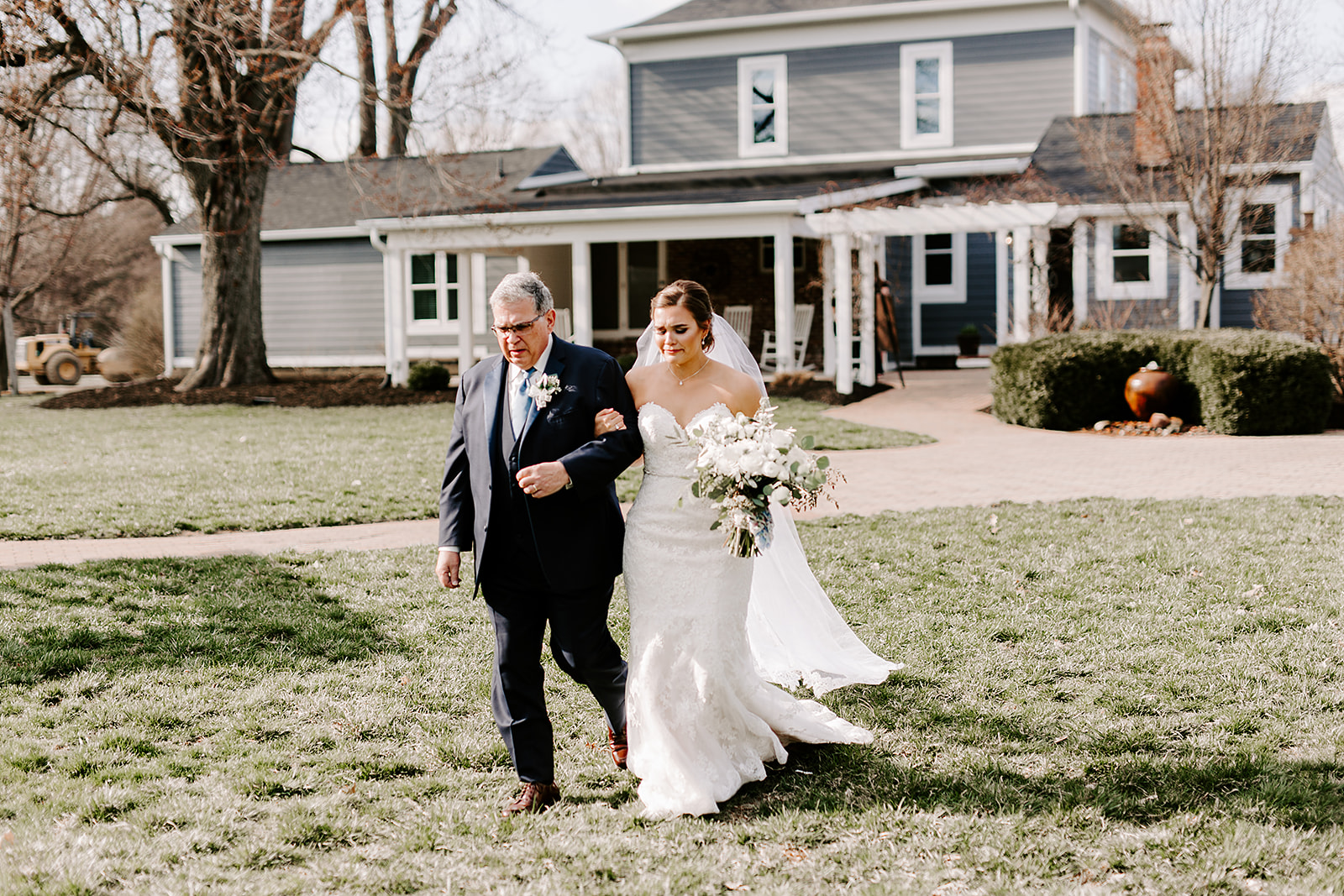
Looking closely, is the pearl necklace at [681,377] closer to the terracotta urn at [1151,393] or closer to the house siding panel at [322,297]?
the terracotta urn at [1151,393]

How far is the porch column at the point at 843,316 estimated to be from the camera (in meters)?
17.4

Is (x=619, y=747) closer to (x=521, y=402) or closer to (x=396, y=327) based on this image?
(x=521, y=402)

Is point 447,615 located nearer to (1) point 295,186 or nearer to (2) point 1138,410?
(2) point 1138,410

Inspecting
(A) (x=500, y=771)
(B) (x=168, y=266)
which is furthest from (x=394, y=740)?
(B) (x=168, y=266)

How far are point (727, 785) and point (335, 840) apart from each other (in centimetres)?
129

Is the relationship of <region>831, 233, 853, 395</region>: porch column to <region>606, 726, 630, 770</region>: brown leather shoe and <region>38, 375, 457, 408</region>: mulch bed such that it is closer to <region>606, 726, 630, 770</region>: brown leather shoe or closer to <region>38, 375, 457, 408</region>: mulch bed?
<region>38, 375, 457, 408</region>: mulch bed

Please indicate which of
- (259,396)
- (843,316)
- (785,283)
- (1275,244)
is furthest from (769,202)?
(259,396)

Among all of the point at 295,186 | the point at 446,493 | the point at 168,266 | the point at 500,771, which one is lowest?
the point at 500,771

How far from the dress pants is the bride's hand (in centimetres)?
33

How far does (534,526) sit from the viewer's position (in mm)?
4059

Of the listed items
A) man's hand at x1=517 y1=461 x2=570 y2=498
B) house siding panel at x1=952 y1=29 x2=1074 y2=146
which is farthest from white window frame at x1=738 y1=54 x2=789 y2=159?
man's hand at x1=517 y1=461 x2=570 y2=498

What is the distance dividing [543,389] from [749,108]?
21673mm

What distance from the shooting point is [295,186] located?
1141 inches

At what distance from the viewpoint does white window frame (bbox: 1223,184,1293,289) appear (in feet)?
62.3
